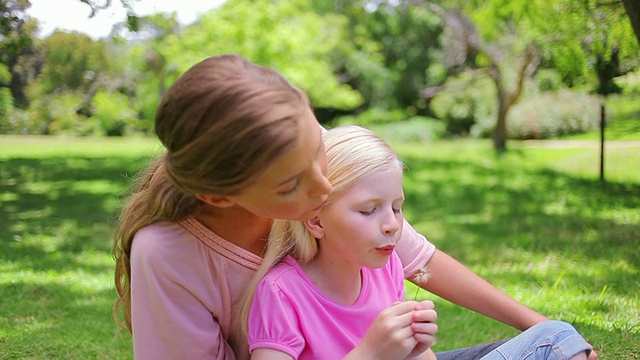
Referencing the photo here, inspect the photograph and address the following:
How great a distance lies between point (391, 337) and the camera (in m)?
1.76

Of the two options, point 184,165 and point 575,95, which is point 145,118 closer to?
point 575,95

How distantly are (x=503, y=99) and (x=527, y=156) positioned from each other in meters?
1.33

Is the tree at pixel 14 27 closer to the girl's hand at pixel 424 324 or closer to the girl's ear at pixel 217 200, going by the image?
the girl's ear at pixel 217 200

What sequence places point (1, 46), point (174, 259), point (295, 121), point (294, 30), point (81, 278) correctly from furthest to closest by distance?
1. point (294, 30)
2. point (1, 46)
3. point (81, 278)
4. point (174, 259)
5. point (295, 121)

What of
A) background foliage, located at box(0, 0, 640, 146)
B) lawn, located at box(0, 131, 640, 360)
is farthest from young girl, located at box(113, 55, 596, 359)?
background foliage, located at box(0, 0, 640, 146)

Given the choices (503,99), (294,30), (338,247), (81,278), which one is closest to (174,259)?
(338,247)

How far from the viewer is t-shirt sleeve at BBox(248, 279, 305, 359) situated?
72.5 inches

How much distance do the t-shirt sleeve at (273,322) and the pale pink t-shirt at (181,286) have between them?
0.09 meters

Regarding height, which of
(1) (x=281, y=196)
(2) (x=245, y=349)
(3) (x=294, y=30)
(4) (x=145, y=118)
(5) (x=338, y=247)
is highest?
(1) (x=281, y=196)

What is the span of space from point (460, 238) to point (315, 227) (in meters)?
4.41

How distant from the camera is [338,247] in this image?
1.96m

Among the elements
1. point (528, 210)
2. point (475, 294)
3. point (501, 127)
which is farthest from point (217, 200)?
point (501, 127)

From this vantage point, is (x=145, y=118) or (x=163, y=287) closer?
(x=163, y=287)

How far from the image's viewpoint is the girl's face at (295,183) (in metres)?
1.64
